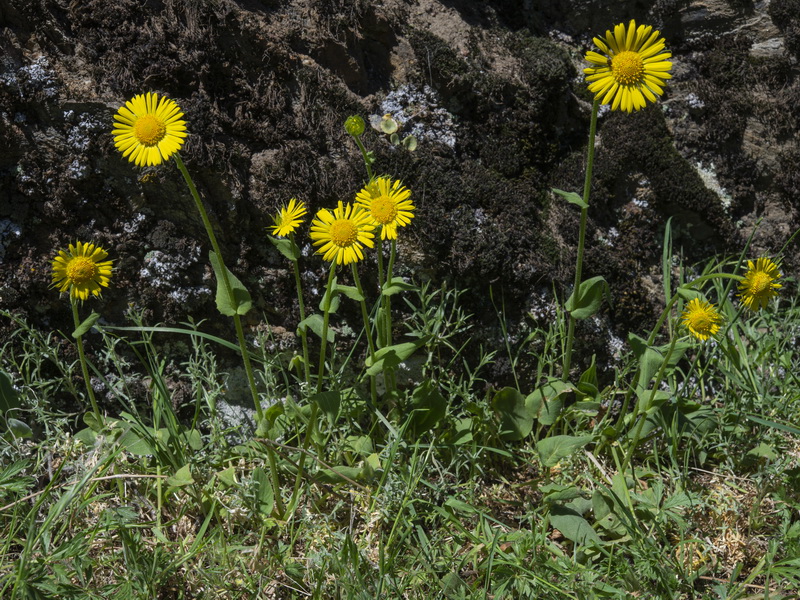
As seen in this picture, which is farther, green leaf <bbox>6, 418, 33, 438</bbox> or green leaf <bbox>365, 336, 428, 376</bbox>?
green leaf <bbox>6, 418, 33, 438</bbox>

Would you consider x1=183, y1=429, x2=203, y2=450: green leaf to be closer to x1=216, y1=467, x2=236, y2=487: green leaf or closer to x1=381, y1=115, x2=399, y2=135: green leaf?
x1=216, y1=467, x2=236, y2=487: green leaf

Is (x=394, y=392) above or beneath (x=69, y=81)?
beneath

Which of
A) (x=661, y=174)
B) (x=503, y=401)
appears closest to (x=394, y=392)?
(x=503, y=401)

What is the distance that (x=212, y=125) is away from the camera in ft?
8.20

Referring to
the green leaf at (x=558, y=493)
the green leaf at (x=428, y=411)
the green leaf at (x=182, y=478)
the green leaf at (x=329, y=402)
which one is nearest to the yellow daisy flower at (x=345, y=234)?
the green leaf at (x=329, y=402)

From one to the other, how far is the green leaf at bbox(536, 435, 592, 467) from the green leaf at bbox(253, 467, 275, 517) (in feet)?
2.93

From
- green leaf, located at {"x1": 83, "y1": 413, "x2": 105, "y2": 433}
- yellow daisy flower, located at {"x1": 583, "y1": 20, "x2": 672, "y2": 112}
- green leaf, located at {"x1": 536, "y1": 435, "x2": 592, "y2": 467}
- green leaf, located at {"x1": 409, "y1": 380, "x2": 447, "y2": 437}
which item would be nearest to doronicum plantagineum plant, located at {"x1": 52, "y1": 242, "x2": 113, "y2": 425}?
green leaf, located at {"x1": 83, "y1": 413, "x2": 105, "y2": 433}

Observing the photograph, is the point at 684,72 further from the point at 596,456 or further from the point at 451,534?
the point at 451,534

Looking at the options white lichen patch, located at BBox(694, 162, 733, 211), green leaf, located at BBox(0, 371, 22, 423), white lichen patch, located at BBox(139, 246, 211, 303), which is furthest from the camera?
white lichen patch, located at BBox(694, 162, 733, 211)

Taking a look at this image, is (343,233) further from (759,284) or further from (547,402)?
(759,284)

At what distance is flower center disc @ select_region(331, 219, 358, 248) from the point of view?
6.52 ft

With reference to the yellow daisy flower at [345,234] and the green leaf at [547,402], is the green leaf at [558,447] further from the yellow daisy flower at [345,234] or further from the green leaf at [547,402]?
the yellow daisy flower at [345,234]

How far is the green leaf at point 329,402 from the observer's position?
201 centimetres

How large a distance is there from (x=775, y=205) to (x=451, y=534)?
82.9 inches
